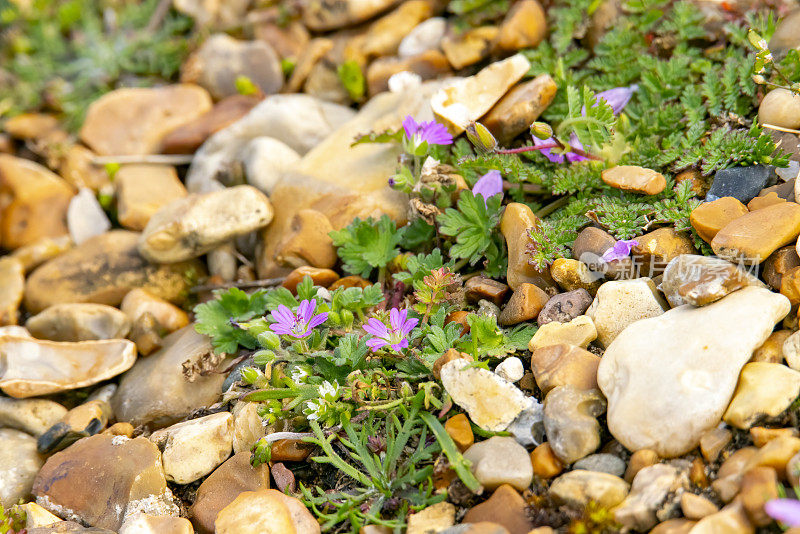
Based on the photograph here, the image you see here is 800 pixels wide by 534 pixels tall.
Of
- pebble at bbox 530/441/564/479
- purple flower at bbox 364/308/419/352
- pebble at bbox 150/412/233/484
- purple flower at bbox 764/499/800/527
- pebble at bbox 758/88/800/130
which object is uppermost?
pebble at bbox 758/88/800/130

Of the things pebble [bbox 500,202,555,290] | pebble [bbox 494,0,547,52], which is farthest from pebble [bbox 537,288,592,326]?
pebble [bbox 494,0,547,52]

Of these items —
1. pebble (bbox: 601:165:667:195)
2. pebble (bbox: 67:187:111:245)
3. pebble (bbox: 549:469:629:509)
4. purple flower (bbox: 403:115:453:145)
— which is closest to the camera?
pebble (bbox: 549:469:629:509)

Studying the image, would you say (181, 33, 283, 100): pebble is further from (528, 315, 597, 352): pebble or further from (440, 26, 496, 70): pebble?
(528, 315, 597, 352): pebble

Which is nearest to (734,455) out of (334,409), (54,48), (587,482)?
(587,482)

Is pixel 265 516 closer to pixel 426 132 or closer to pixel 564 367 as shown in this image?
pixel 564 367

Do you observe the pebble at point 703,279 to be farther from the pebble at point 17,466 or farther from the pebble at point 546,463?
the pebble at point 17,466
